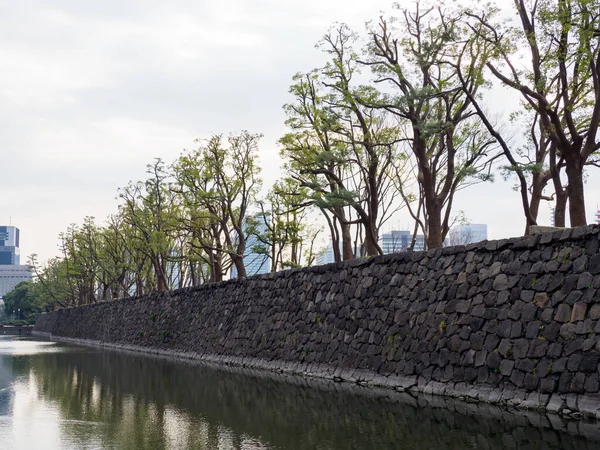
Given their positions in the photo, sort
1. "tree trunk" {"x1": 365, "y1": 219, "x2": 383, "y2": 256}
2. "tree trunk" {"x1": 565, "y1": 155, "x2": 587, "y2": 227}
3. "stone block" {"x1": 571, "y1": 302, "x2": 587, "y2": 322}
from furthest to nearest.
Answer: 1. "tree trunk" {"x1": 365, "y1": 219, "x2": 383, "y2": 256}
2. "tree trunk" {"x1": 565, "y1": 155, "x2": 587, "y2": 227}
3. "stone block" {"x1": 571, "y1": 302, "x2": 587, "y2": 322}

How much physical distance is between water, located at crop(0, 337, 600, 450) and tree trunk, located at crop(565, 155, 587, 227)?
4.36m

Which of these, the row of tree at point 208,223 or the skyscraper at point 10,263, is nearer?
the row of tree at point 208,223

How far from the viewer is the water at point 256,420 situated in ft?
21.3

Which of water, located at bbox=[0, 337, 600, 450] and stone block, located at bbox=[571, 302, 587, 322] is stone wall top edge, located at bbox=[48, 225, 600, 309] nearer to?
stone block, located at bbox=[571, 302, 587, 322]

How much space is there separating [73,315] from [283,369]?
1280 inches

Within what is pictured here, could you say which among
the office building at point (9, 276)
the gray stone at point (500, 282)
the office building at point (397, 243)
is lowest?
the gray stone at point (500, 282)

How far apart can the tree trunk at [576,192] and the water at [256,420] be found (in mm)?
4363

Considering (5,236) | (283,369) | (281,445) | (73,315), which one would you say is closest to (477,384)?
(281,445)

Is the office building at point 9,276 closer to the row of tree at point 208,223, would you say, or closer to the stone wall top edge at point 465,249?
the row of tree at point 208,223

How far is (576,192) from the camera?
11.8 metres

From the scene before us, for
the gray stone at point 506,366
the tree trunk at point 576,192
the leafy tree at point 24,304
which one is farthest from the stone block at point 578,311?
the leafy tree at point 24,304

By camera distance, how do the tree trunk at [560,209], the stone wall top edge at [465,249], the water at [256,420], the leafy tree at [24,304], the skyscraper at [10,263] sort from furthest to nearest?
the skyscraper at [10,263], the leafy tree at [24,304], the tree trunk at [560,209], the stone wall top edge at [465,249], the water at [256,420]

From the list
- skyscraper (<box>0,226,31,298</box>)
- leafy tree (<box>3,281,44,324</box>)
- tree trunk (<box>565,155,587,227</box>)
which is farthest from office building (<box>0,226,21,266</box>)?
tree trunk (<box>565,155,587,227</box>)

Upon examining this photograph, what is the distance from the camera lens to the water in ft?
21.3
